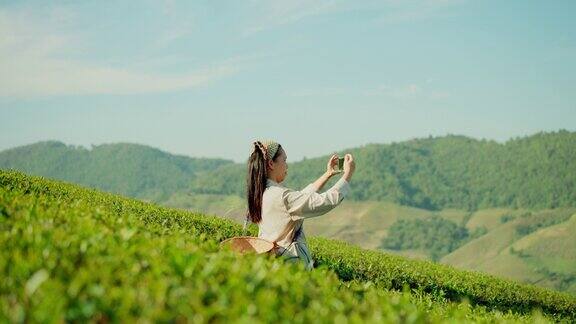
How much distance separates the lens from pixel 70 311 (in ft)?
7.91

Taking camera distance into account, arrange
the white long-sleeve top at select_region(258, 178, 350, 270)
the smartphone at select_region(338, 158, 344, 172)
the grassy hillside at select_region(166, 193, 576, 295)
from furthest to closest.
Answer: the grassy hillside at select_region(166, 193, 576, 295), the smartphone at select_region(338, 158, 344, 172), the white long-sleeve top at select_region(258, 178, 350, 270)

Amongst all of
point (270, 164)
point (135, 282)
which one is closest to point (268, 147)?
point (270, 164)

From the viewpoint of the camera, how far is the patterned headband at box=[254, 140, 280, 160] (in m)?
6.43

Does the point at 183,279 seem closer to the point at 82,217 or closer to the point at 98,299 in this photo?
the point at 98,299

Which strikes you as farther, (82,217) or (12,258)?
(82,217)

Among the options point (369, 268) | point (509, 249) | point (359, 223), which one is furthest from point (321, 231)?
point (369, 268)

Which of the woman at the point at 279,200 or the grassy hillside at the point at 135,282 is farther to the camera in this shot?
the woman at the point at 279,200

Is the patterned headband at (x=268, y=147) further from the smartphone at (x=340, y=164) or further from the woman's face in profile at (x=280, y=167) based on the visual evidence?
the smartphone at (x=340, y=164)

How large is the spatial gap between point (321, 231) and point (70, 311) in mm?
182994

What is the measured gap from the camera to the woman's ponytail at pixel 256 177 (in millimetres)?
6426

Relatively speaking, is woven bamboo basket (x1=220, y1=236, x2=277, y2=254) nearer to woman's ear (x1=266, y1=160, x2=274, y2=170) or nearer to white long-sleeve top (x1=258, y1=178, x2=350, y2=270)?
white long-sleeve top (x1=258, y1=178, x2=350, y2=270)

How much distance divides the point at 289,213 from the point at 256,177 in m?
0.52

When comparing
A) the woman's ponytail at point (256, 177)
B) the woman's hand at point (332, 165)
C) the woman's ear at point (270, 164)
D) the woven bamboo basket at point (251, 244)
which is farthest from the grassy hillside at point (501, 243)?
the woven bamboo basket at point (251, 244)

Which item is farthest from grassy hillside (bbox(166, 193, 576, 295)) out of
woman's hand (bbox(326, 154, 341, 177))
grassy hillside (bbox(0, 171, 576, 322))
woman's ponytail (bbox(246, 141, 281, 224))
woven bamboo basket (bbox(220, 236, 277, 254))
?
grassy hillside (bbox(0, 171, 576, 322))
